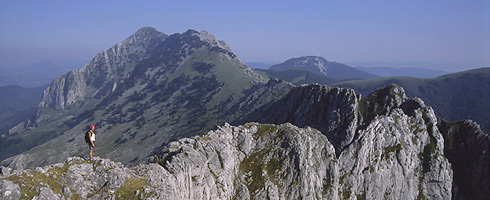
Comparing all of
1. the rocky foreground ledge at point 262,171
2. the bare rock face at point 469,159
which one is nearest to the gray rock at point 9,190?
the rocky foreground ledge at point 262,171

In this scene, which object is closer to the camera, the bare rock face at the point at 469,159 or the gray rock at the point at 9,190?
the gray rock at the point at 9,190

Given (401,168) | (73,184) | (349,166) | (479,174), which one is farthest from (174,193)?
(479,174)

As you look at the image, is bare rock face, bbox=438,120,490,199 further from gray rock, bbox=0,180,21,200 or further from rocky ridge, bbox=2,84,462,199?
gray rock, bbox=0,180,21,200

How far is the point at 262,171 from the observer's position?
5531 cm

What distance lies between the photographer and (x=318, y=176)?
203 feet

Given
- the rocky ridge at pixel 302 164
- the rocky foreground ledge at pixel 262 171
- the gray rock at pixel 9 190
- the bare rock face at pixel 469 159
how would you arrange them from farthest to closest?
the bare rock face at pixel 469 159, the rocky ridge at pixel 302 164, the rocky foreground ledge at pixel 262 171, the gray rock at pixel 9 190

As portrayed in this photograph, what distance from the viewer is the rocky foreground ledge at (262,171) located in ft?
105

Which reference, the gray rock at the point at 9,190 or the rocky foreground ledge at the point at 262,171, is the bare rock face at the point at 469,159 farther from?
the gray rock at the point at 9,190

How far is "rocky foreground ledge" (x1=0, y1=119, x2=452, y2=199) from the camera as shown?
3209 centimetres

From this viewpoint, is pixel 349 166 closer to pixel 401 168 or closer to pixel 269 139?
pixel 401 168

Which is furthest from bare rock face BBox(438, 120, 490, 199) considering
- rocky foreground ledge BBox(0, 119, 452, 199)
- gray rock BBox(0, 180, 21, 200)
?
gray rock BBox(0, 180, 21, 200)

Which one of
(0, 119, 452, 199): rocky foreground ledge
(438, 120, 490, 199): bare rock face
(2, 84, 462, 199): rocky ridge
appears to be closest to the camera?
(0, 119, 452, 199): rocky foreground ledge

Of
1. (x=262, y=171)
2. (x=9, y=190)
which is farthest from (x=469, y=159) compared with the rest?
(x=9, y=190)

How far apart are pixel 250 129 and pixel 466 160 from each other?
6968 cm
